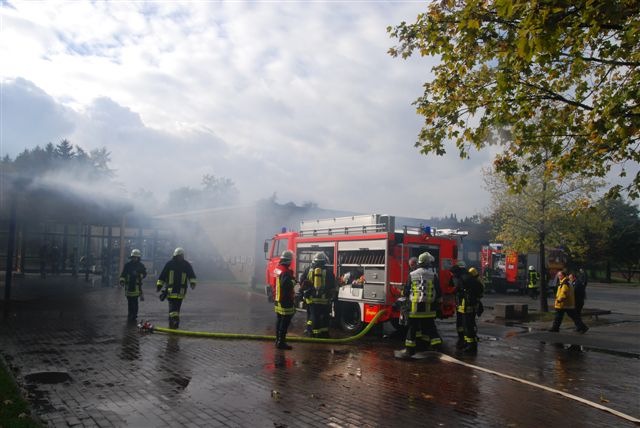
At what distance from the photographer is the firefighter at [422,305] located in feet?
27.6

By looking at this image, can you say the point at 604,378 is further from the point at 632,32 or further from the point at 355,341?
the point at 632,32

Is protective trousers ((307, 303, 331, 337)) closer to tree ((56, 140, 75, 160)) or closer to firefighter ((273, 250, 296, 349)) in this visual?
firefighter ((273, 250, 296, 349))

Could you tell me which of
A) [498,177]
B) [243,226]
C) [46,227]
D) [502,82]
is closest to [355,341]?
[502,82]

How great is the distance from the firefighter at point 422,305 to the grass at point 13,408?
5536 mm

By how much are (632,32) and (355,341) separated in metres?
7.02

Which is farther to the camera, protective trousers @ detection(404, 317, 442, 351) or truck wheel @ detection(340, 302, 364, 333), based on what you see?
truck wheel @ detection(340, 302, 364, 333)

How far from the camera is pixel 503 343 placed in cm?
1055

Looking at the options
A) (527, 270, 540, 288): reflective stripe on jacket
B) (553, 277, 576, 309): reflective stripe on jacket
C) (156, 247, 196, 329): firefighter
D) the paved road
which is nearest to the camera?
the paved road

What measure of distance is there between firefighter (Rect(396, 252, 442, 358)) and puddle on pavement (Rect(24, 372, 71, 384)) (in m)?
5.05

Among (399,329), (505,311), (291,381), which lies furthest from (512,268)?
(291,381)

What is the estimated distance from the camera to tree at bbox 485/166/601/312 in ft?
47.6

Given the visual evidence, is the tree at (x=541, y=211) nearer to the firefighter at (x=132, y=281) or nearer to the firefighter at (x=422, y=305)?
the firefighter at (x=422, y=305)

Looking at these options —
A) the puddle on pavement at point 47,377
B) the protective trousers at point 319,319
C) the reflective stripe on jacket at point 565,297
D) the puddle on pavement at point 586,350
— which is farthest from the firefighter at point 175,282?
the reflective stripe on jacket at point 565,297

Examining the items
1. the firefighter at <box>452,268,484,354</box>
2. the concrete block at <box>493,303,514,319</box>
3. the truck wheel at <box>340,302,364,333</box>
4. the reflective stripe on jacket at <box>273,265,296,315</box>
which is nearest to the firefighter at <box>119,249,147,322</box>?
the reflective stripe on jacket at <box>273,265,296,315</box>
